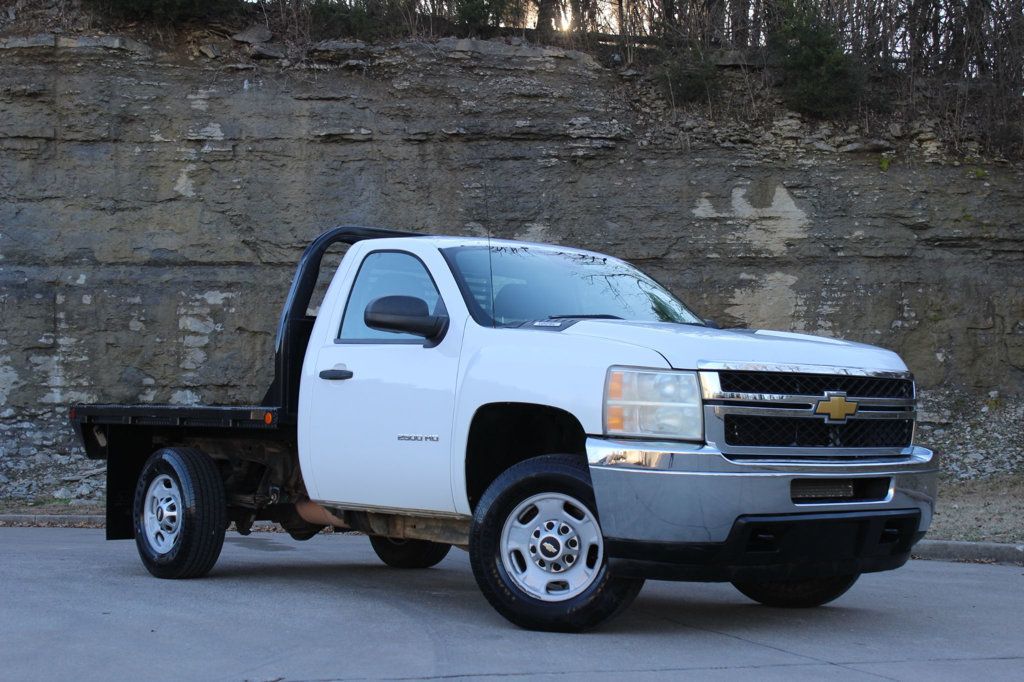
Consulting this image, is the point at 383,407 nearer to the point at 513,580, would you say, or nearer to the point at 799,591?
the point at 513,580

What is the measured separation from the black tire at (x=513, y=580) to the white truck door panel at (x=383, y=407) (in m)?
0.52

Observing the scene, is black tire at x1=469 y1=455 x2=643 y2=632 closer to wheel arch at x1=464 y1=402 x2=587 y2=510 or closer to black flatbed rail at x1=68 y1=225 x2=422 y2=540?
wheel arch at x1=464 y1=402 x2=587 y2=510

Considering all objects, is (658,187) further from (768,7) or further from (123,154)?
(123,154)

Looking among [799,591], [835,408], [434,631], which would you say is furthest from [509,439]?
[799,591]

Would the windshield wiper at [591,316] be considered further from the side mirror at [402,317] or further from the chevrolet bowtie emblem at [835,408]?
the chevrolet bowtie emblem at [835,408]

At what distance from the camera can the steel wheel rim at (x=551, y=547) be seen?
6.02 m

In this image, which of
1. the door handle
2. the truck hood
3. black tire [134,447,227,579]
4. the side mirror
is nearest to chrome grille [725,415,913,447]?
the truck hood

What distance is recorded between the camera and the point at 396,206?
1875 cm

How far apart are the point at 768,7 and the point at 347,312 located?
1443cm

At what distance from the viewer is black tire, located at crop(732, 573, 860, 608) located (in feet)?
23.6

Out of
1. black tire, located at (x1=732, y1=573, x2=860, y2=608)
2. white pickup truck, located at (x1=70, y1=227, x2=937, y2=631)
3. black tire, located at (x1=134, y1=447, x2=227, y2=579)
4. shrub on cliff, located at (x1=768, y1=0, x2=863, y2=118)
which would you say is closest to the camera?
white pickup truck, located at (x1=70, y1=227, x2=937, y2=631)

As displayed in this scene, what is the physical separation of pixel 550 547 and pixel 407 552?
136 inches

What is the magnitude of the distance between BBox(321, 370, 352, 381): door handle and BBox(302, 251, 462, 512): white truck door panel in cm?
2

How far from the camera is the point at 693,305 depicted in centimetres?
1795
